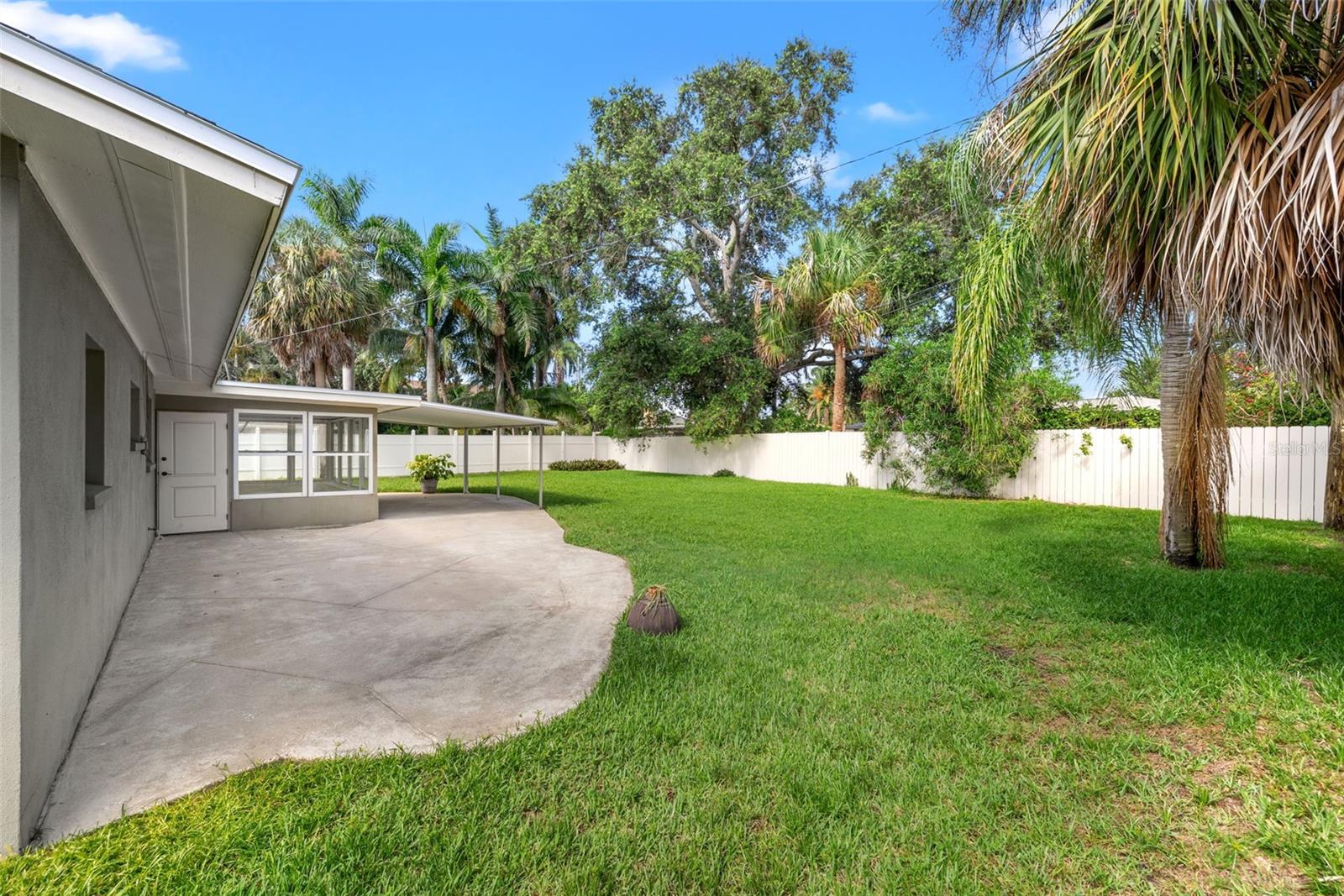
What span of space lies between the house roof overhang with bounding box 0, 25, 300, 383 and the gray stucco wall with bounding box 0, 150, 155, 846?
0.14m

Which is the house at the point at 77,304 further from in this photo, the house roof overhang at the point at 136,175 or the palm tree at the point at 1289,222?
the palm tree at the point at 1289,222

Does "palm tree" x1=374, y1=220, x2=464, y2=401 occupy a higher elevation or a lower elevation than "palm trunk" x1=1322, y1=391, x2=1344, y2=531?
higher

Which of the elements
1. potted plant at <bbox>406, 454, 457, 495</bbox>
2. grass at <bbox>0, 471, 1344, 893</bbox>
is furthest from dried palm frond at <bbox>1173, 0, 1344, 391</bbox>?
potted plant at <bbox>406, 454, 457, 495</bbox>

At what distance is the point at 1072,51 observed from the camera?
10.3ft

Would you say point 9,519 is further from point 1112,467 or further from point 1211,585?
point 1112,467

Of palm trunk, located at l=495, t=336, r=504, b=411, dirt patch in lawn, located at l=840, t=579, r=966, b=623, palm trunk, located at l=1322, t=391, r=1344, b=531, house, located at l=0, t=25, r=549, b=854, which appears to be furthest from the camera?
palm trunk, located at l=495, t=336, r=504, b=411

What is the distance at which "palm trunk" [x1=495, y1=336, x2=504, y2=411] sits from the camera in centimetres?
2161

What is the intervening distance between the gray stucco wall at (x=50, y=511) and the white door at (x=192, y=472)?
605 centimetres

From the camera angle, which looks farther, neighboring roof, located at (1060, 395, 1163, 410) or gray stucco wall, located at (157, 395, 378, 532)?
neighboring roof, located at (1060, 395, 1163, 410)

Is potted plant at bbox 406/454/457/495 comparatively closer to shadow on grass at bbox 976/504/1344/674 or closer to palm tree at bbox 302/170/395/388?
palm tree at bbox 302/170/395/388

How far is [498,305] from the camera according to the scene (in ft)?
68.4

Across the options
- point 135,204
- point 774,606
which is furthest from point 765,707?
point 135,204

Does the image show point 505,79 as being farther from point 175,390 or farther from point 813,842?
point 813,842

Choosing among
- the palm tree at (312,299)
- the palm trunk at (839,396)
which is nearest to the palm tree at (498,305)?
the palm tree at (312,299)
